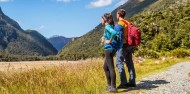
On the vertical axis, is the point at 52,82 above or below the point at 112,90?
above

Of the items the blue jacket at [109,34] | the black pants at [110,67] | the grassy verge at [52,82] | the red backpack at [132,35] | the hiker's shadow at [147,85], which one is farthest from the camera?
the hiker's shadow at [147,85]

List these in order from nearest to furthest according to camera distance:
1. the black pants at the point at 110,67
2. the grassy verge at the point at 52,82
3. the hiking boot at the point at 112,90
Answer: the grassy verge at the point at 52,82 < the black pants at the point at 110,67 < the hiking boot at the point at 112,90

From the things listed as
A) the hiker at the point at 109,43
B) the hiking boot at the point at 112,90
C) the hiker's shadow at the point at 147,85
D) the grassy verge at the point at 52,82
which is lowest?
the hiker's shadow at the point at 147,85

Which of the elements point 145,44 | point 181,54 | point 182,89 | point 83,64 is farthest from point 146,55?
point 182,89

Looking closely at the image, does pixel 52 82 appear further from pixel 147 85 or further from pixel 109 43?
pixel 147 85

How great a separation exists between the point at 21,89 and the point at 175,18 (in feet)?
259

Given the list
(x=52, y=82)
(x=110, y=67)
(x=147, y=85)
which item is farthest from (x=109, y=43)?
(x=147, y=85)

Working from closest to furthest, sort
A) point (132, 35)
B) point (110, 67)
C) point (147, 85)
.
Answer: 1. point (110, 67)
2. point (132, 35)
3. point (147, 85)

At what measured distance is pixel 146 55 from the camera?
50.0 metres

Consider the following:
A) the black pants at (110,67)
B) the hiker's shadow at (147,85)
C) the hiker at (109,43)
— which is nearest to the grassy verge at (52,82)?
the black pants at (110,67)

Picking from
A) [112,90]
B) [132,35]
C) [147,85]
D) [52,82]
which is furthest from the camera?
[147,85]

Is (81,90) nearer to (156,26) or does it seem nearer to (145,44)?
(145,44)

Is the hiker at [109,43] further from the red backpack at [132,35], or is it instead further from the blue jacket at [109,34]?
the red backpack at [132,35]

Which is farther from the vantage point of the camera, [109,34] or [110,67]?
[110,67]
